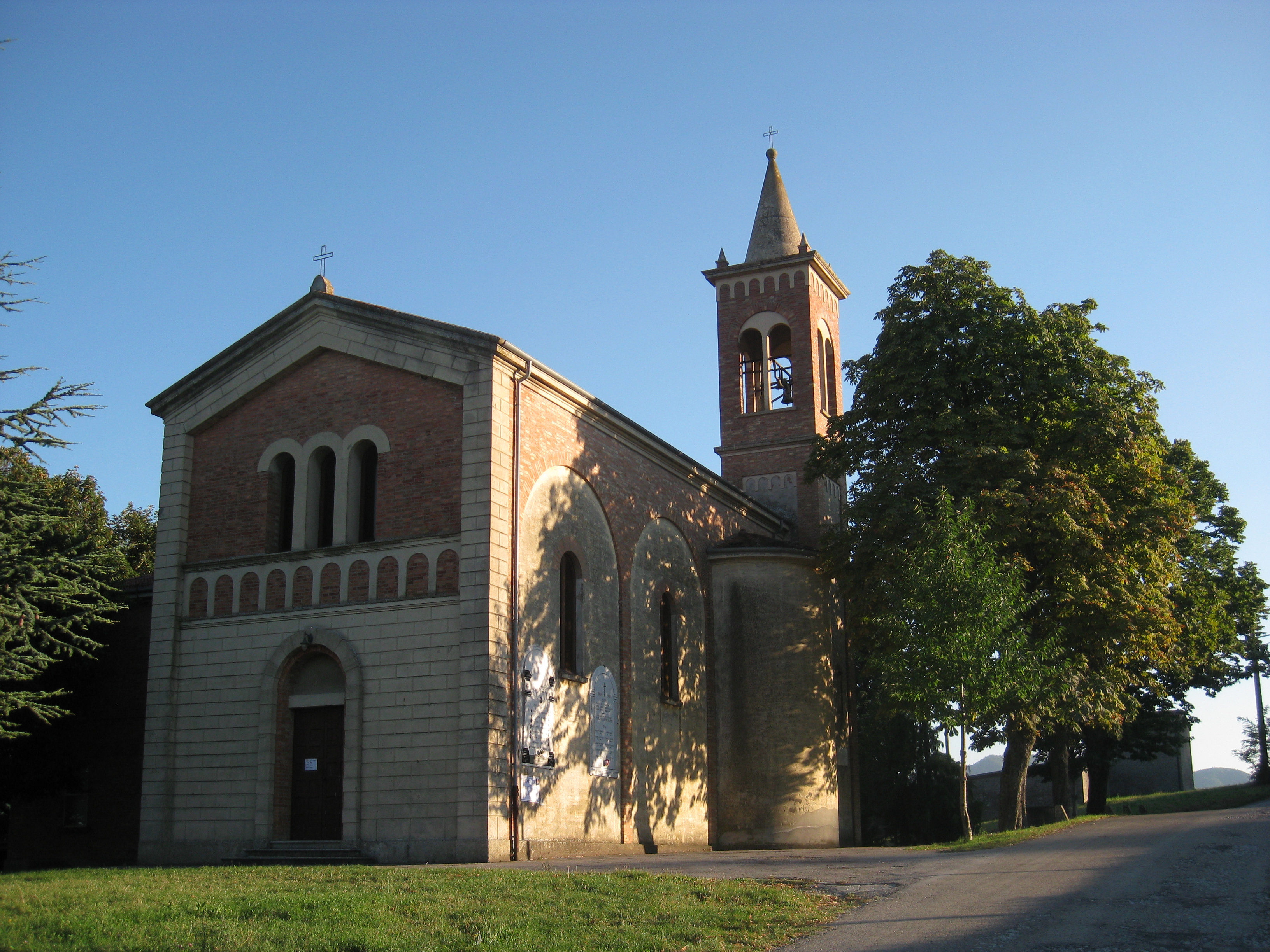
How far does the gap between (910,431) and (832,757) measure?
8.12 metres

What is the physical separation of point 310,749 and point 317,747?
13cm

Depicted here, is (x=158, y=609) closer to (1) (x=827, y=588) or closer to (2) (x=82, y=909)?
(2) (x=82, y=909)

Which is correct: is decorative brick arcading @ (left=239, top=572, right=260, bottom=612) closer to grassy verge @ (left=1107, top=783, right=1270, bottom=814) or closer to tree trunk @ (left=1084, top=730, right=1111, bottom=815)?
grassy verge @ (left=1107, top=783, right=1270, bottom=814)

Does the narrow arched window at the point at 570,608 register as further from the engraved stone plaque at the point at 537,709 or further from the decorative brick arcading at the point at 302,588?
the decorative brick arcading at the point at 302,588

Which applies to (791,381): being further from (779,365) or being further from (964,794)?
(964,794)

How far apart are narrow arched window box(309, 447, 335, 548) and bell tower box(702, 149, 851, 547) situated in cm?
1402

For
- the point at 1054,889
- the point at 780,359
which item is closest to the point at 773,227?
the point at 780,359

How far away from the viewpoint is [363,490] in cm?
2095

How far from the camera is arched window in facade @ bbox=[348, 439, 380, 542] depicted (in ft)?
67.4

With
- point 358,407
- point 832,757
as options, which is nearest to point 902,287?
point 832,757

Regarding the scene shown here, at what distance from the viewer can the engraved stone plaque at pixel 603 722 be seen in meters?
21.7

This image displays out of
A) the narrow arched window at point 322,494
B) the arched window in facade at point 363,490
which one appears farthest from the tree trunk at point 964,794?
the narrow arched window at point 322,494

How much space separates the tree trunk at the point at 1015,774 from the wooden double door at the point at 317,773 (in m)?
13.2

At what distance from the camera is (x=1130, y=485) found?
971 inches
